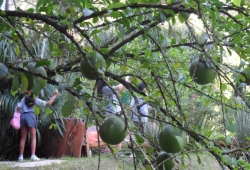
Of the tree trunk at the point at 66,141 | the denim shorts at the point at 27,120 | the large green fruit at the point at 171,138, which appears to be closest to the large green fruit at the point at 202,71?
the large green fruit at the point at 171,138

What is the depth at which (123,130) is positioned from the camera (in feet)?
3.84

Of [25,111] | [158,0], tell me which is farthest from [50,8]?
[25,111]

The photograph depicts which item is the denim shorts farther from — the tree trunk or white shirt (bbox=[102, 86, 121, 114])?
white shirt (bbox=[102, 86, 121, 114])

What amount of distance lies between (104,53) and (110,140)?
34 cm

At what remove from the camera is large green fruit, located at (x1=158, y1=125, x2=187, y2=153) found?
1.22 meters

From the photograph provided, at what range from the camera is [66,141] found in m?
5.40

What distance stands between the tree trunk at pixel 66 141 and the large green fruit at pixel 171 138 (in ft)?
13.8

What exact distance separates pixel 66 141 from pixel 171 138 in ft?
14.1

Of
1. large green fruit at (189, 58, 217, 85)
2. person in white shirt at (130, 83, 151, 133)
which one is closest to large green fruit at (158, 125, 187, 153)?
person in white shirt at (130, 83, 151, 133)

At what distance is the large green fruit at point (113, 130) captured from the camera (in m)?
1.17

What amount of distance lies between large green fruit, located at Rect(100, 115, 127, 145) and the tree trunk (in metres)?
4.25

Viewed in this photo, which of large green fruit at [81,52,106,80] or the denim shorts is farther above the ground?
large green fruit at [81,52,106,80]

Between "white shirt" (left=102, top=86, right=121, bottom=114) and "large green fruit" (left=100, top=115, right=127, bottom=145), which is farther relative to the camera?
"white shirt" (left=102, top=86, right=121, bottom=114)

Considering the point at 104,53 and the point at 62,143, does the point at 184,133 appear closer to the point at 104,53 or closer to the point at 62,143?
the point at 104,53
